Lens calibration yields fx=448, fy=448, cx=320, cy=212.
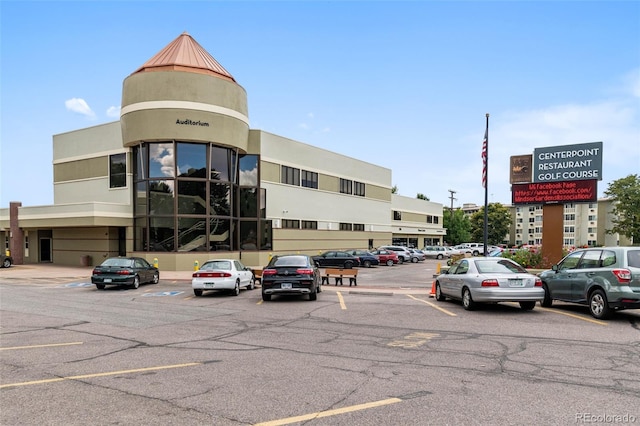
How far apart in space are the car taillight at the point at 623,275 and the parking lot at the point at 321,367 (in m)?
1.03

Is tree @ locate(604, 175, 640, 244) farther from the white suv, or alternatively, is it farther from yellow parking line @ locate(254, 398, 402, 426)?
yellow parking line @ locate(254, 398, 402, 426)

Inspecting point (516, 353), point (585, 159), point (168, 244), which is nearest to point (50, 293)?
point (168, 244)

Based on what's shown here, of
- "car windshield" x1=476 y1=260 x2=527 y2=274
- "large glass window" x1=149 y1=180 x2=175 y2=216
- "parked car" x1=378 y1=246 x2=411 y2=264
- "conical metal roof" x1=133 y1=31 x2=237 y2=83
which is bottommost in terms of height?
"parked car" x1=378 y1=246 x2=411 y2=264

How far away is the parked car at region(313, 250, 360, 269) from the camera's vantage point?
33688 millimetres

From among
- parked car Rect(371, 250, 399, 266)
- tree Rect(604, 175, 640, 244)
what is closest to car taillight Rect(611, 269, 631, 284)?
parked car Rect(371, 250, 399, 266)

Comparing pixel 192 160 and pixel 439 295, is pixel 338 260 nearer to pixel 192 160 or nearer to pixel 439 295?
pixel 192 160

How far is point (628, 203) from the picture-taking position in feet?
209

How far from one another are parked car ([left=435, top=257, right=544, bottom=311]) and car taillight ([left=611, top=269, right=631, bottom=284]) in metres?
1.97

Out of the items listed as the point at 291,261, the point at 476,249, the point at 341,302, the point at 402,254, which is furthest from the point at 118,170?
the point at 476,249

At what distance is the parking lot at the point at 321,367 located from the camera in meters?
4.82

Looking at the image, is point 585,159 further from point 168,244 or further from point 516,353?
point 168,244

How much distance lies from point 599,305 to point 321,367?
26.6ft

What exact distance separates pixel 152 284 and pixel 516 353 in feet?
62.4

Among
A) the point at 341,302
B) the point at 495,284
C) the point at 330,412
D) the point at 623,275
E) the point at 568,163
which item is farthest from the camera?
the point at 568,163
